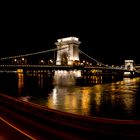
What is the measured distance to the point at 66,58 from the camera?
79.9 m

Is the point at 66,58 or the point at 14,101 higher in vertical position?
the point at 66,58

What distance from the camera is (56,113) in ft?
25.3

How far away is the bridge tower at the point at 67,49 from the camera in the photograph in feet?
259

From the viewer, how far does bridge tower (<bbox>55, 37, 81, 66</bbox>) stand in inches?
3107

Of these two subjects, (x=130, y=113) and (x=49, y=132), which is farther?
(x=130, y=113)

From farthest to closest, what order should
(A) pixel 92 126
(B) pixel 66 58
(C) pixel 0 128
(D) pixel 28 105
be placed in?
(B) pixel 66 58, (D) pixel 28 105, (C) pixel 0 128, (A) pixel 92 126

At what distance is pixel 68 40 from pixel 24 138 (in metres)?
76.3

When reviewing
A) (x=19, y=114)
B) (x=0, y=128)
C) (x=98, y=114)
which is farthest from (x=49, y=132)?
(x=98, y=114)

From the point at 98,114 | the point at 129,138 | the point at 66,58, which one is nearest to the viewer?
the point at 129,138

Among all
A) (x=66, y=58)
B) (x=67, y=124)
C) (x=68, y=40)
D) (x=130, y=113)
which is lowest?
(x=130, y=113)

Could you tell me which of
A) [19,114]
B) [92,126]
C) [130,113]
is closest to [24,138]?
[92,126]

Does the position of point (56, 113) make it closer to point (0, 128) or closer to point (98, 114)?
point (0, 128)

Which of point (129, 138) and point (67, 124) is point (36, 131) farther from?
point (129, 138)

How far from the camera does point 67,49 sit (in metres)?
80.7
